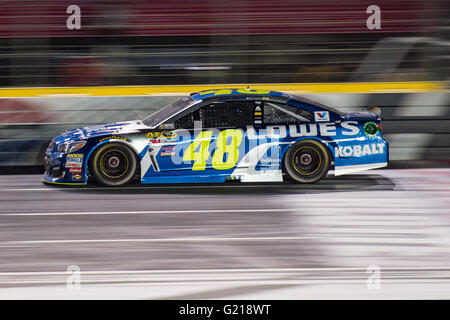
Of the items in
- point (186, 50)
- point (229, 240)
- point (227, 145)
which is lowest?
point (229, 240)

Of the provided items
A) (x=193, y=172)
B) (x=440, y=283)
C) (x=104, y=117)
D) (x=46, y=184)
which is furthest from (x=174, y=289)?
(x=104, y=117)

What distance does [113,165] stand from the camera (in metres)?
9.94

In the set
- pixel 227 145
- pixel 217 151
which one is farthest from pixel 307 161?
pixel 217 151

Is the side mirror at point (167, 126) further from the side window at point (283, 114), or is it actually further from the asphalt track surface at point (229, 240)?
the side window at point (283, 114)

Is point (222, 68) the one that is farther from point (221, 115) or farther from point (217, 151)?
point (217, 151)

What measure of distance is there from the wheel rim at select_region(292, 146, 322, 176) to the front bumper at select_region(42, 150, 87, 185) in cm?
281

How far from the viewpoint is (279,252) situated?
663 centimetres

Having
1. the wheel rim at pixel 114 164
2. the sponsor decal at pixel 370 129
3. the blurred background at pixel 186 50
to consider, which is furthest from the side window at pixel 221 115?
the blurred background at pixel 186 50

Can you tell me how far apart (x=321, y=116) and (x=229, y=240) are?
3.56 metres

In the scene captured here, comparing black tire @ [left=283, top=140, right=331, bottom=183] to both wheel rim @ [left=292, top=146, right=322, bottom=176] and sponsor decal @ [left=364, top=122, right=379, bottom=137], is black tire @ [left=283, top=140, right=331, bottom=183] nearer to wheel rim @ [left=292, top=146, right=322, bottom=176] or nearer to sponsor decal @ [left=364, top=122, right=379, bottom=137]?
wheel rim @ [left=292, top=146, right=322, bottom=176]

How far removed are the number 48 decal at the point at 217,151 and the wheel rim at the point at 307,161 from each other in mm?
838

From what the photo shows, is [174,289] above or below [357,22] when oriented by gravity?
below
